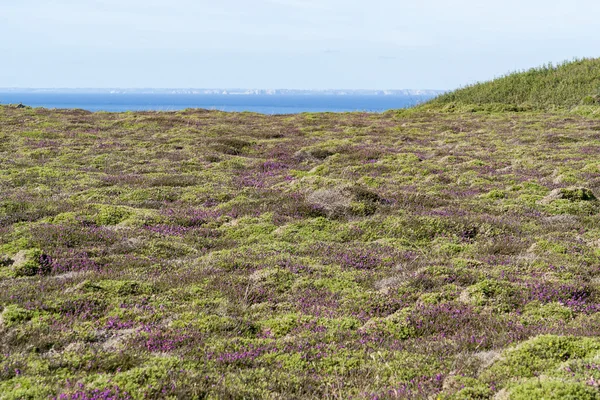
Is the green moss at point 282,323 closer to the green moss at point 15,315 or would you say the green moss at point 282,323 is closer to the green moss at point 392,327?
the green moss at point 392,327

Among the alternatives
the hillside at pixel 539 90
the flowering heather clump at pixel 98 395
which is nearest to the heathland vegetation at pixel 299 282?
the flowering heather clump at pixel 98 395

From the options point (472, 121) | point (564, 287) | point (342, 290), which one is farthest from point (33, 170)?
point (472, 121)

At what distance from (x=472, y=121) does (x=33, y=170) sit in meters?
39.1

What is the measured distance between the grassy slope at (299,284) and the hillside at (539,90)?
36736 mm

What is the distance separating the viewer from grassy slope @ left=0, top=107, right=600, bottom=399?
654cm

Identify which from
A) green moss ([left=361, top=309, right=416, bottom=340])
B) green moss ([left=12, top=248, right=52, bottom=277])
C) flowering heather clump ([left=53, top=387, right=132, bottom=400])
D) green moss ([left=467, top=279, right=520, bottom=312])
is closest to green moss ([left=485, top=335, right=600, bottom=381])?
green moss ([left=361, top=309, right=416, bottom=340])

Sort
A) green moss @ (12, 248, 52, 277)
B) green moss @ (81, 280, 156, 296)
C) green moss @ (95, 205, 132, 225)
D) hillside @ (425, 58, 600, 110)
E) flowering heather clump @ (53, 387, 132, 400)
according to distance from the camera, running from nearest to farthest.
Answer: flowering heather clump @ (53, 387, 132, 400) → green moss @ (81, 280, 156, 296) → green moss @ (12, 248, 52, 277) → green moss @ (95, 205, 132, 225) → hillside @ (425, 58, 600, 110)

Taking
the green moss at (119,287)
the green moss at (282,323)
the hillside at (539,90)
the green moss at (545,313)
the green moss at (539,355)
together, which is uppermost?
the hillside at (539,90)

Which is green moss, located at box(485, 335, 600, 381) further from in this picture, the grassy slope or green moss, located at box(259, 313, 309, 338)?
green moss, located at box(259, 313, 309, 338)

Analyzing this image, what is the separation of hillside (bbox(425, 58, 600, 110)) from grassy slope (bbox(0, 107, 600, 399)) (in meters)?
36.7

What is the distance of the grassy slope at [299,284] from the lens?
21.4ft

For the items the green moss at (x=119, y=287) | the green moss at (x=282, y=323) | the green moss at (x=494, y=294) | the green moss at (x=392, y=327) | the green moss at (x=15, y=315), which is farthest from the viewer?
the green moss at (x=119, y=287)

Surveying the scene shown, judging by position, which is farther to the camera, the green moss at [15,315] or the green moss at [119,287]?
the green moss at [119,287]

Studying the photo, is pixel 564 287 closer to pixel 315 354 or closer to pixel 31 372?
pixel 315 354
